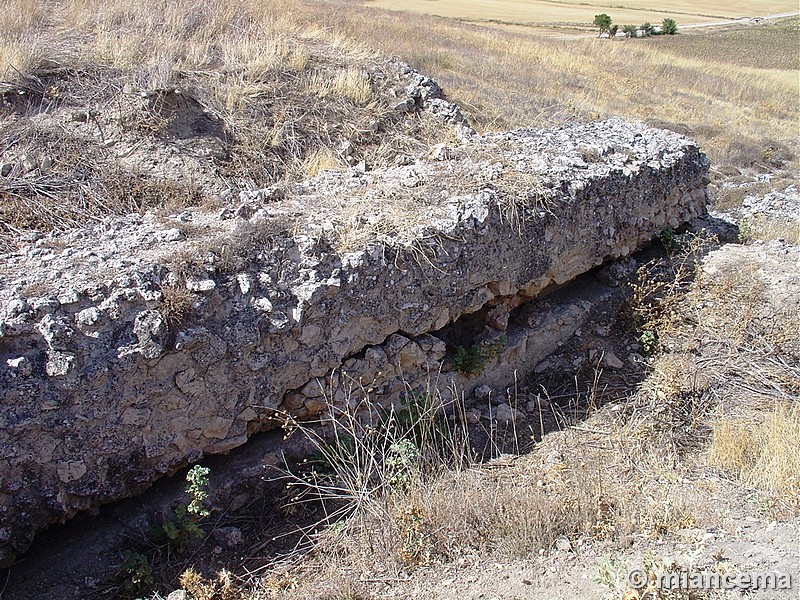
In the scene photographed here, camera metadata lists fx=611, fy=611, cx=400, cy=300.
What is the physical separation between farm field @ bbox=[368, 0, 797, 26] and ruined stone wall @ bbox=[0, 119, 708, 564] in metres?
24.5

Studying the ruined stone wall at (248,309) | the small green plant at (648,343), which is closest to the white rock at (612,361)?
the small green plant at (648,343)

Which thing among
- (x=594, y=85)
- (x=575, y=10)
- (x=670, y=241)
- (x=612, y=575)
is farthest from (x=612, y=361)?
(x=575, y=10)

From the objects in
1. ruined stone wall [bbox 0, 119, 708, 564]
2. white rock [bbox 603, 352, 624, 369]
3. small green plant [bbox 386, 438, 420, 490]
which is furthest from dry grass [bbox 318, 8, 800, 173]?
small green plant [bbox 386, 438, 420, 490]

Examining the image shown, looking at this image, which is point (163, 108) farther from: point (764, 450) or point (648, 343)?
point (764, 450)

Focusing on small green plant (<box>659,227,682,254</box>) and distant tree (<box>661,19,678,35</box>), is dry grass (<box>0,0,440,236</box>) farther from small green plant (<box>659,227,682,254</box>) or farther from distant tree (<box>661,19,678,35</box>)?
distant tree (<box>661,19,678,35</box>)

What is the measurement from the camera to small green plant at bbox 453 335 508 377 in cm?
499

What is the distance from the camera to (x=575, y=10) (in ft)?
132

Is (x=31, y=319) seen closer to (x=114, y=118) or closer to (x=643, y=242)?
(x=114, y=118)

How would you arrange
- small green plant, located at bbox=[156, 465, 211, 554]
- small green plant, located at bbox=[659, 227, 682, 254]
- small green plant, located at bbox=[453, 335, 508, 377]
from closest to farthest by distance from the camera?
small green plant, located at bbox=[156, 465, 211, 554], small green plant, located at bbox=[453, 335, 508, 377], small green plant, located at bbox=[659, 227, 682, 254]

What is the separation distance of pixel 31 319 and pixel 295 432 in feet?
5.84

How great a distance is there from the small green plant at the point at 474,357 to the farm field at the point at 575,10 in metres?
25.1

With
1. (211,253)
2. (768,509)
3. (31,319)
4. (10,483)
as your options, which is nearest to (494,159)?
(211,253)

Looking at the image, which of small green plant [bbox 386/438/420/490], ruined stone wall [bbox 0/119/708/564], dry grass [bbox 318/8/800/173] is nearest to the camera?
ruined stone wall [bbox 0/119/708/564]

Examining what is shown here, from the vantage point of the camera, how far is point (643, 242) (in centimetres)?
640
